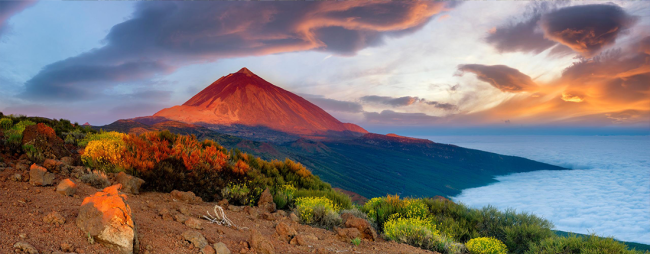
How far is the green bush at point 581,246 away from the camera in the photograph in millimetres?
5246

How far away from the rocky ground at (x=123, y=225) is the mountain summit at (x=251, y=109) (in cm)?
7963

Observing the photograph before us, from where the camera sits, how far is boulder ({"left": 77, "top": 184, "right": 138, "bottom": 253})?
2494 millimetres

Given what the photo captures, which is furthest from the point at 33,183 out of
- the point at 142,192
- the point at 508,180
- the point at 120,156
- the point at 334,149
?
the point at 508,180

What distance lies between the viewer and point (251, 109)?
9394 cm

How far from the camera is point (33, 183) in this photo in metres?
3.98

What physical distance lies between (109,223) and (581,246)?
24.6 ft

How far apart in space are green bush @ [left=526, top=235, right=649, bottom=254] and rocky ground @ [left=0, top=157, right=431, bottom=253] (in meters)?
3.16

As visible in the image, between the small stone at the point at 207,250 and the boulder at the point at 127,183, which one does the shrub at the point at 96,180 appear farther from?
the small stone at the point at 207,250

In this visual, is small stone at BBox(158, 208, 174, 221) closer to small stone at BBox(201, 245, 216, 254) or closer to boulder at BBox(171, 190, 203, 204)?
small stone at BBox(201, 245, 216, 254)

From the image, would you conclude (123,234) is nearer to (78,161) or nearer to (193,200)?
(193,200)

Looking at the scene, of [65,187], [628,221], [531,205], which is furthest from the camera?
[531,205]

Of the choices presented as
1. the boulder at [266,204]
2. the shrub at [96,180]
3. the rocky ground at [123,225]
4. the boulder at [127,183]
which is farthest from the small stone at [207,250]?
the shrub at [96,180]

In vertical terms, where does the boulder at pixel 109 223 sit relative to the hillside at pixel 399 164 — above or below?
above

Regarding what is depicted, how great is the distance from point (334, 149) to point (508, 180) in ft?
263
